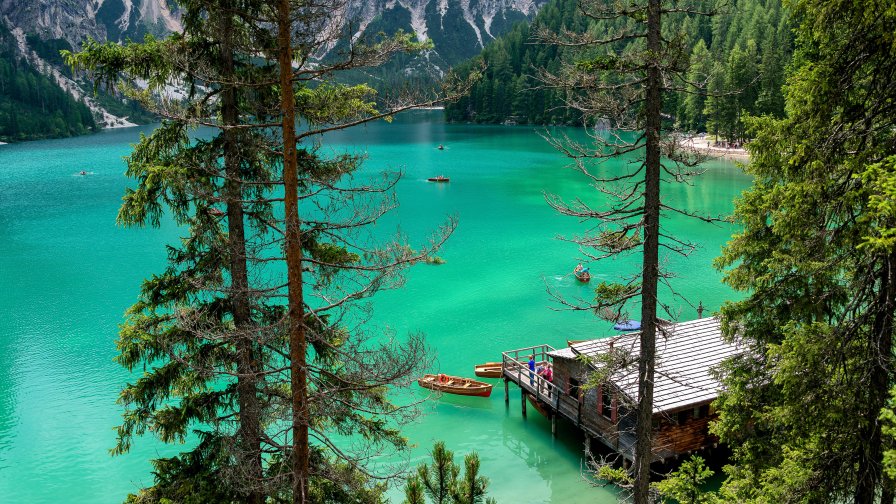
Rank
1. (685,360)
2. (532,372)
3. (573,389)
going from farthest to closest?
1. (532,372)
2. (573,389)
3. (685,360)

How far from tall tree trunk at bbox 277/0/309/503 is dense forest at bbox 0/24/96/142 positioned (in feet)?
504

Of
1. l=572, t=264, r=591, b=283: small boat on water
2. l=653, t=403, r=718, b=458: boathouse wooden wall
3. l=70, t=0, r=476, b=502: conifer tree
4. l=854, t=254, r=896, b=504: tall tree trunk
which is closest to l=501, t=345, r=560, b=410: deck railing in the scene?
l=653, t=403, r=718, b=458: boathouse wooden wall

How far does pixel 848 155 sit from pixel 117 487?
71.8ft

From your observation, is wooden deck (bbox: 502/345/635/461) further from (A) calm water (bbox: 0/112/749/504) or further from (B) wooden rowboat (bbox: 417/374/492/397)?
(A) calm water (bbox: 0/112/749/504)

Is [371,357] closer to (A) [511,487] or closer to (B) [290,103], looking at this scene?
(B) [290,103]

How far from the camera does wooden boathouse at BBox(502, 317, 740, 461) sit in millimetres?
18344

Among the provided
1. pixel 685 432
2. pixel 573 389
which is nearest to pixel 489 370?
pixel 573 389

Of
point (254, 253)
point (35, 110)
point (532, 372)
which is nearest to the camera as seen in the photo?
point (254, 253)

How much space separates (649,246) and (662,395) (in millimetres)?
10761

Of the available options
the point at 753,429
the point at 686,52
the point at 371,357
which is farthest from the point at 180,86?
the point at 753,429

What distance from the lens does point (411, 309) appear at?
35.1m

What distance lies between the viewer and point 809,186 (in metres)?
8.38

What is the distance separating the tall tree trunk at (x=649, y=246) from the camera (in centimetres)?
845

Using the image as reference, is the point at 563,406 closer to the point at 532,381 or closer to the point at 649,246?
the point at 532,381
